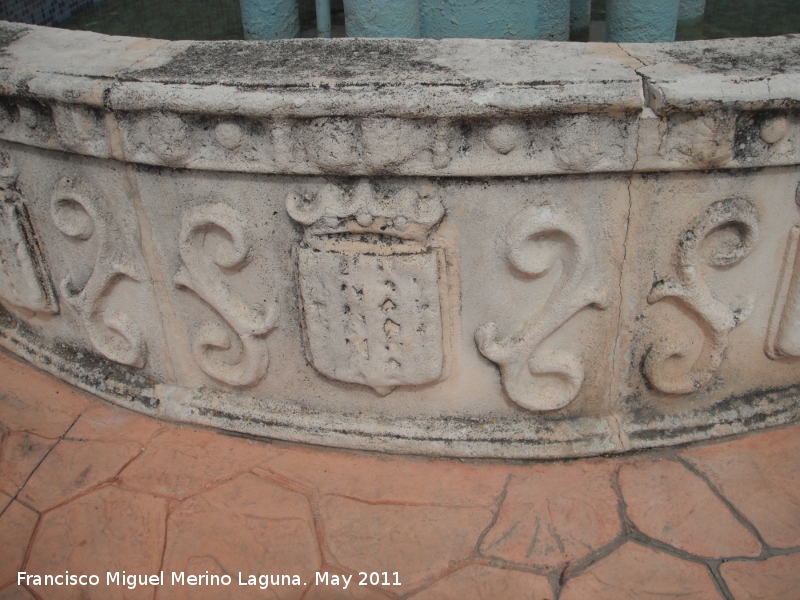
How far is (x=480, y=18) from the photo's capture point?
99.7 inches

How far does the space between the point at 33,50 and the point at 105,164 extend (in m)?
0.40

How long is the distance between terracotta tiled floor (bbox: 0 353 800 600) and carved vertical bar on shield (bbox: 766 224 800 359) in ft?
0.86

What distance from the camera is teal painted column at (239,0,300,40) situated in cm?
285

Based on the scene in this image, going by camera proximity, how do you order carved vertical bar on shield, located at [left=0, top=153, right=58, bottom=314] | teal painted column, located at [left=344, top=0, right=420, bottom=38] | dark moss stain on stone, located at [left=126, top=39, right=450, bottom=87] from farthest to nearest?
teal painted column, located at [left=344, top=0, right=420, bottom=38] → carved vertical bar on shield, located at [left=0, top=153, right=58, bottom=314] → dark moss stain on stone, located at [left=126, top=39, right=450, bottom=87]

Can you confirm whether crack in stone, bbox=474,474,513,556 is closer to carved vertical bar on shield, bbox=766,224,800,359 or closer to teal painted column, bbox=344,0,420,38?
carved vertical bar on shield, bbox=766,224,800,359

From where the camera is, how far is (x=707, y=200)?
1650 mm

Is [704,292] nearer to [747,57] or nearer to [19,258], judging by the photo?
[747,57]

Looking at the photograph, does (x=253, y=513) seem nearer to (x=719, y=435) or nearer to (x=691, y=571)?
(x=691, y=571)

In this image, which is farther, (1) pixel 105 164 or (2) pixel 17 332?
(2) pixel 17 332

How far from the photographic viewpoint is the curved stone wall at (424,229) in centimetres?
155

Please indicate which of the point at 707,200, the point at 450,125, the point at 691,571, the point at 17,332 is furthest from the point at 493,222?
the point at 17,332

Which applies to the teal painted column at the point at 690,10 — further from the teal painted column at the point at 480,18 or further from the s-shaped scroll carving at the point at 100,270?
the s-shaped scroll carving at the point at 100,270

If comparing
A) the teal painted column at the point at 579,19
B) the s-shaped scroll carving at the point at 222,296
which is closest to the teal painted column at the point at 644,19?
the teal painted column at the point at 579,19

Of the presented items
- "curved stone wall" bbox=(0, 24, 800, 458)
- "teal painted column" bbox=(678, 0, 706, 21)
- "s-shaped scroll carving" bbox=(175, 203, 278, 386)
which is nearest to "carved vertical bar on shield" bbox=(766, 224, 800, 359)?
"curved stone wall" bbox=(0, 24, 800, 458)
